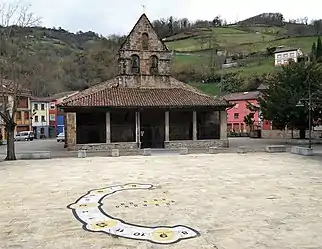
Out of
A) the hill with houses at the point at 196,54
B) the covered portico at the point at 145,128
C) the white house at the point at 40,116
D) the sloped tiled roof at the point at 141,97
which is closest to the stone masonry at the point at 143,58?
the sloped tiled roof at the point at 141,97

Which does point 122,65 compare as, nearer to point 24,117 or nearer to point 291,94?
point 291,94

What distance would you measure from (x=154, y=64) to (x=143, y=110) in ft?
16.5

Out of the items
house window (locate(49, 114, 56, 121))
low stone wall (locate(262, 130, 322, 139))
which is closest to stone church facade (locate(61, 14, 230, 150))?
low stone wall (locate(262, 130, 322, 139))

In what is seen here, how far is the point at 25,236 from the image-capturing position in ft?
26.5

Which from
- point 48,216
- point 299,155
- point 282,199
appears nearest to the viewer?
point 48,216

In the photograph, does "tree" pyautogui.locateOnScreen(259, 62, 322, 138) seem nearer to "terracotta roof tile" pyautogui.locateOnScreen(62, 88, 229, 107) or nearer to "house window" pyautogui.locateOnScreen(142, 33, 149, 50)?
"terracotta roof tile" pyautogui.locateOnScreen(62, 88, 229, 107)

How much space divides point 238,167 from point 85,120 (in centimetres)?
1603

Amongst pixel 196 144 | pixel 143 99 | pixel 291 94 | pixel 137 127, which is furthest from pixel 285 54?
pixel 137 127

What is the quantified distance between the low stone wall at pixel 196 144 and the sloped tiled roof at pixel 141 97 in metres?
2.94

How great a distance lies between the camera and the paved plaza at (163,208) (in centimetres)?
776

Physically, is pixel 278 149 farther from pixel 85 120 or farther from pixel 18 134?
pixel 18 134

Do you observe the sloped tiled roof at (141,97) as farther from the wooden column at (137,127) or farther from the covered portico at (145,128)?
the wooden column at (137,127)

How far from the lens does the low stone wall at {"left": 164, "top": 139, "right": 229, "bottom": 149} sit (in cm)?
3188

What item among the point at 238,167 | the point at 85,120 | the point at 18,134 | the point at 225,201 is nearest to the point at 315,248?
the point at 225,201
